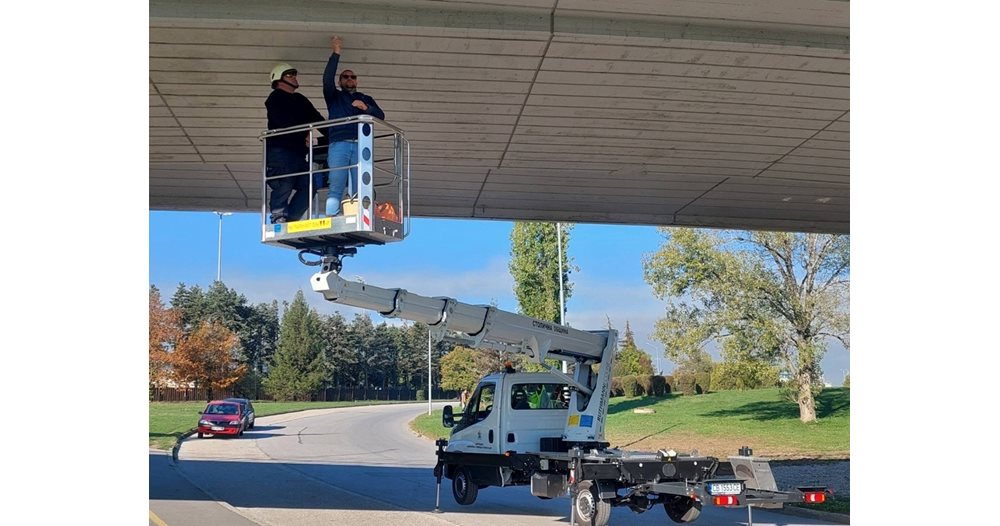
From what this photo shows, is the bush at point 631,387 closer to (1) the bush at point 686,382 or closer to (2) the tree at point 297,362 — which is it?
(1) the bush at point 686,382

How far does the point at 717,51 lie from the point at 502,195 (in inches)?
280

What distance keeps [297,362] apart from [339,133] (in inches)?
3429

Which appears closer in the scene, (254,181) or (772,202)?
(254,181)

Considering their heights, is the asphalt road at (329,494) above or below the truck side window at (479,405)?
below

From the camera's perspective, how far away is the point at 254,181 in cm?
1477

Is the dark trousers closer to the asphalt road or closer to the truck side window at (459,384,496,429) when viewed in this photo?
the asphalt road

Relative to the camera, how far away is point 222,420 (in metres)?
41.4

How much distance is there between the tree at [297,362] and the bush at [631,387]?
143 ft

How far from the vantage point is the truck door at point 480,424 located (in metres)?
16.4

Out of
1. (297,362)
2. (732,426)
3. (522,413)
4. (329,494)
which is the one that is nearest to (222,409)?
(732,426)

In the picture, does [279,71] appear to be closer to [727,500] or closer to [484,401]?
[727,500]

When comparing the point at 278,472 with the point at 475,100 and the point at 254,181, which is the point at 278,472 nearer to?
the point at 254,181

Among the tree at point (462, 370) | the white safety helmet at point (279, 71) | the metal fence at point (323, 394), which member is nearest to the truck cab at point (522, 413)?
the white safety helmet at point (279, 71)
